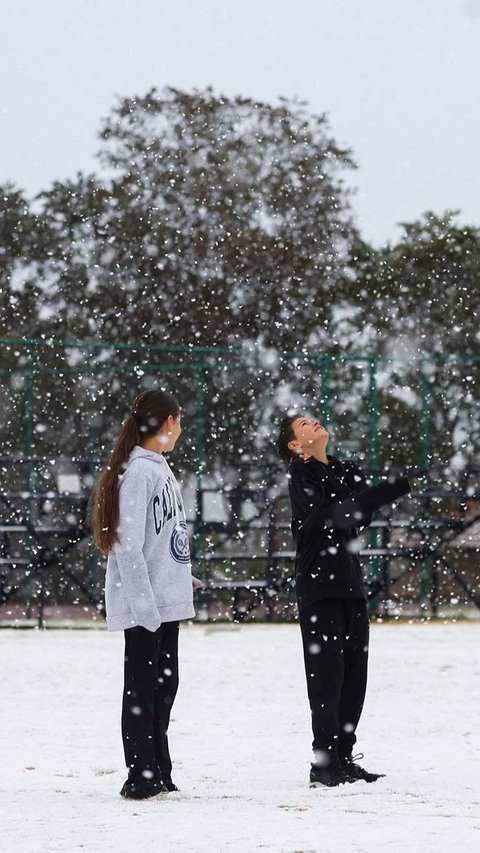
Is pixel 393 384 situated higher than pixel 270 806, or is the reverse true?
pixel 393 384

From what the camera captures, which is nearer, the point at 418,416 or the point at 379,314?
the point at 418,416

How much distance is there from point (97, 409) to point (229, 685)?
25.4 ft

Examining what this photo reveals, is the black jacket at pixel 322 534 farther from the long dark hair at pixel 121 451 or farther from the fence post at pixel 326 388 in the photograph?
the fence post at pixel 326 388

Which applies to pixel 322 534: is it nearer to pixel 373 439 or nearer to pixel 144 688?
pixel 144 688

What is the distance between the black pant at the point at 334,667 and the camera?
5824 mm

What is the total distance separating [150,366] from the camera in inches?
633

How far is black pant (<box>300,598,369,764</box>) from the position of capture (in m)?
5.82

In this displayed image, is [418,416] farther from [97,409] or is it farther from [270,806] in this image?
[270,806]

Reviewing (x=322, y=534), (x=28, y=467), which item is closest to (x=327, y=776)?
(x=322, y=534)

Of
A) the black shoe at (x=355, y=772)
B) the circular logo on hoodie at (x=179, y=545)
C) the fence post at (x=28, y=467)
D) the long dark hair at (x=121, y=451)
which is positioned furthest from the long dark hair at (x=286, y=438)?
the fence post at (x=28, y=467)

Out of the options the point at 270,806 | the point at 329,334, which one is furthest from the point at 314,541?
the point at 329,334

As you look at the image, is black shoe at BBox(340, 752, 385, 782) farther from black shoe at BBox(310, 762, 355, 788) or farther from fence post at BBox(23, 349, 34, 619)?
fence post at BBox(23, 349, 34, 619)

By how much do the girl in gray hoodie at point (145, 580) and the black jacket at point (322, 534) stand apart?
17.3 inches

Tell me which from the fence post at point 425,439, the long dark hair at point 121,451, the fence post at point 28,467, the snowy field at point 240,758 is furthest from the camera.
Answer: the fence post at point 425,439
